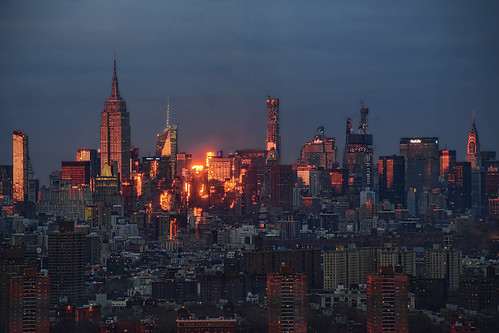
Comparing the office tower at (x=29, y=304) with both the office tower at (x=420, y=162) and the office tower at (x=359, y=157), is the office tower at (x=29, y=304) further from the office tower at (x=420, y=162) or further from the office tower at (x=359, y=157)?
the office tower at (x=359, y=157)

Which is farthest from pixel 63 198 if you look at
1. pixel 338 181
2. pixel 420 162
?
pixel 420 162

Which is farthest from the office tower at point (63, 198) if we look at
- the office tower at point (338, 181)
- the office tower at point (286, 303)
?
the office tower at point (286, 303)

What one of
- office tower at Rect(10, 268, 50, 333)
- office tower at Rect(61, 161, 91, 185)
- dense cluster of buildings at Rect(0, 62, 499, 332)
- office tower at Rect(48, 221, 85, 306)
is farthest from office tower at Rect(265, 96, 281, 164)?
office tower at Rect(10, 268, 50, 333)

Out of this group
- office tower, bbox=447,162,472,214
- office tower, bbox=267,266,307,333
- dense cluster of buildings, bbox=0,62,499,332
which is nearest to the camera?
office tower, bbox=267,266,307,333

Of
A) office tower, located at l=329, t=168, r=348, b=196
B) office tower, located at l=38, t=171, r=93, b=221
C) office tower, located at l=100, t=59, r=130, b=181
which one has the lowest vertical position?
office tower, located at l=38, t=171, r=93, b=221

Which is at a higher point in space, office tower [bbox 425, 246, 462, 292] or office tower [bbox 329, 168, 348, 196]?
office tower [bbox 329, 168, 348, 196]

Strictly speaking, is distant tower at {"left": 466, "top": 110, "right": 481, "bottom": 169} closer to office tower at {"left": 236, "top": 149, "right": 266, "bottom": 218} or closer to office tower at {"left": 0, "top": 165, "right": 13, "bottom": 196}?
office tower at {"left": 236, "top": 149, "right": 266, "bottom": 218}

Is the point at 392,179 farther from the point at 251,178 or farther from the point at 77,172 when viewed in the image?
the point at 77,172
